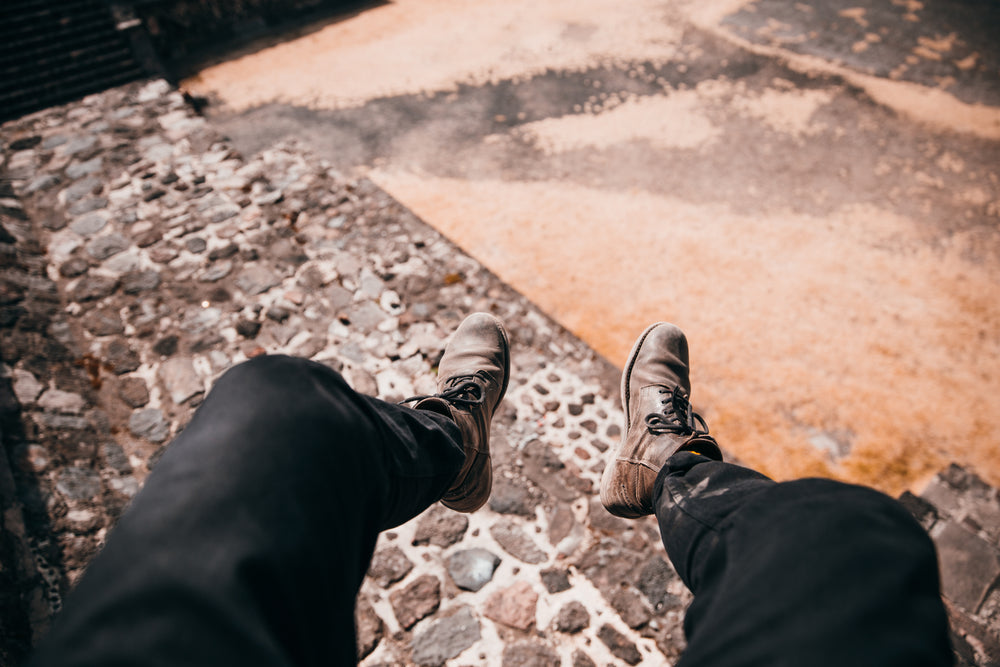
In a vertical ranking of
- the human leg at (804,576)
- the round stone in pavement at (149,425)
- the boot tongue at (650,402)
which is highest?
the human leg at (804,576)

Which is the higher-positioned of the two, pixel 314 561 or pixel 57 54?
pixel 57 54

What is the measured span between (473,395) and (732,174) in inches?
181

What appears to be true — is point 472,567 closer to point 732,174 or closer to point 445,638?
point 445,638

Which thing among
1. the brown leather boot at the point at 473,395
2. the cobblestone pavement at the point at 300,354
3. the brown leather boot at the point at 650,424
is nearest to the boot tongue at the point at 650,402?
the brown leather boot at the point at 650,424

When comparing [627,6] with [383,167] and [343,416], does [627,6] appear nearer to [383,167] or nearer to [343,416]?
[383,167]

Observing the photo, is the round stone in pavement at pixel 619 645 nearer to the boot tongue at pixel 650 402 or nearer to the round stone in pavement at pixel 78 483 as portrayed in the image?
the boot tongue at pixel 650 402

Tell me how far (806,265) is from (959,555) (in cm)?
260

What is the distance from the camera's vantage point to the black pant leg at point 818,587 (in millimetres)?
804

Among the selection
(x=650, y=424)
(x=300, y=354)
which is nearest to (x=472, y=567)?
(x=650, y=424)

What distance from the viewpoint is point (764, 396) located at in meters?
3.54

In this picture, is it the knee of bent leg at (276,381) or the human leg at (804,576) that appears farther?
the knee of bent leg at (276,381)

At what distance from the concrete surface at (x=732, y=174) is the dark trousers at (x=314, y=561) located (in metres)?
2.43

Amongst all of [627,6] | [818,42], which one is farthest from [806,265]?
[627,6]

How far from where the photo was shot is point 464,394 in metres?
2.05
